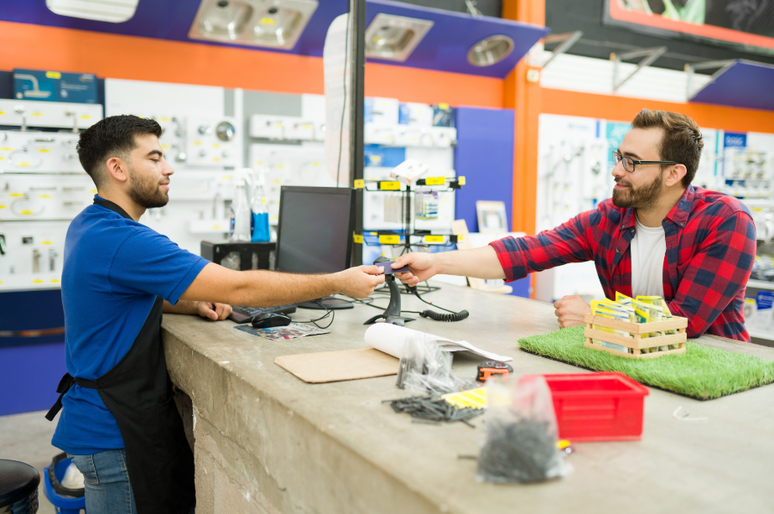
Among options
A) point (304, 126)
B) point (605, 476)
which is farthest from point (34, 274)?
point (605, 476)

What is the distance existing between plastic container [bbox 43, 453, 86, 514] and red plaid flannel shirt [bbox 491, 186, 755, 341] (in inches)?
83.0

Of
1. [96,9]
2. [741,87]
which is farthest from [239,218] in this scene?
[741,87]

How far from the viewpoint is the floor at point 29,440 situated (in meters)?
3.34

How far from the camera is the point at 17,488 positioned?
1700 millimetres

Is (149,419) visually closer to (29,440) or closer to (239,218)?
(239,218)

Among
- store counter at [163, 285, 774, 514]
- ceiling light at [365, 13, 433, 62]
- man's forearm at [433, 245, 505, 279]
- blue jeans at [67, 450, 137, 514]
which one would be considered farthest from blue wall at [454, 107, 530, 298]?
blue jeans at [67, 450, 137, 514]

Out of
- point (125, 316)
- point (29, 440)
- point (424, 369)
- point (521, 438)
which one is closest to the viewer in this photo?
point (521, 438)

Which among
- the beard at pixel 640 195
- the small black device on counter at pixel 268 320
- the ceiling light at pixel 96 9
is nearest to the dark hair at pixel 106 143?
the small black device on counter at pixel 268 320

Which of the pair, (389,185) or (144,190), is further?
(389,185)

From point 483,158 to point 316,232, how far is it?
12.3ft

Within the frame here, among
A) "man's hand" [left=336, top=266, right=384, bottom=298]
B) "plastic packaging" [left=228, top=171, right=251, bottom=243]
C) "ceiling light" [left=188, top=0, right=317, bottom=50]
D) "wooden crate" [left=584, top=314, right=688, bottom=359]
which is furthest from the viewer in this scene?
"ceiling light" [left=188, top=0, right=317, bottom=50]

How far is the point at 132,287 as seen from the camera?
5.66ft

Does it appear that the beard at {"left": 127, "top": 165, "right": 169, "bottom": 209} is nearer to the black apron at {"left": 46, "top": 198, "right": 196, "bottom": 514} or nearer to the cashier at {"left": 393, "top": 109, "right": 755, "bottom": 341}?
the black apron at {"left": 46, "top": 198, "right": 196, "bottom": 514}

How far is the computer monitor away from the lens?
2.28 metres
